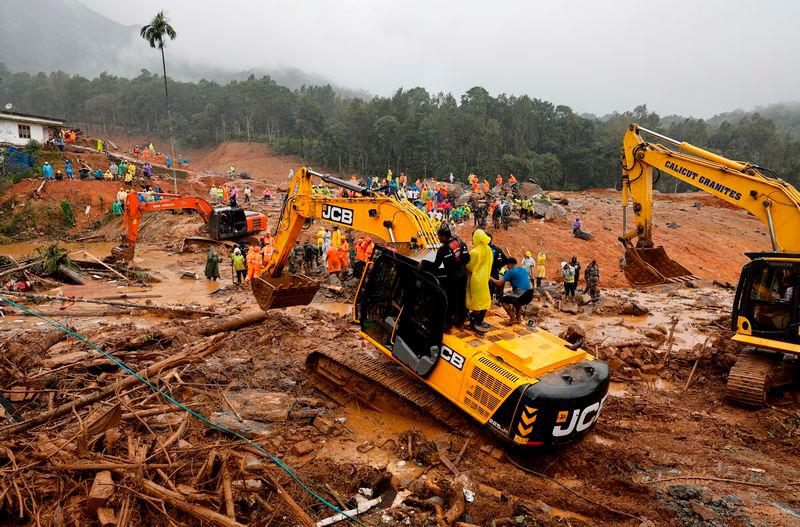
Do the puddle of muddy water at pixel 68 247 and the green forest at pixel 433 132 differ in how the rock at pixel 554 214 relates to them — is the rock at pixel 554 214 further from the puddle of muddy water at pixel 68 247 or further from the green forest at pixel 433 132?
the green forest at pixel 433 132

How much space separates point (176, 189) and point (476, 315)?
106ft

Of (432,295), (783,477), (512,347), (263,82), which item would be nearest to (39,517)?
(432,295)

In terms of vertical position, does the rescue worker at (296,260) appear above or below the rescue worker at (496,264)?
below

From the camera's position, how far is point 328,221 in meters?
8.05

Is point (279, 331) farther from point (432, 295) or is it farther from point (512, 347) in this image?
point (512, 347)

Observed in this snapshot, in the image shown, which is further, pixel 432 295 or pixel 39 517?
pixel 432 295

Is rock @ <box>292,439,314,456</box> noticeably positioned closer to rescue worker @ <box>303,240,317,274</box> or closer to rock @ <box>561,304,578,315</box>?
rock @ <box>561,304,578,315</box>

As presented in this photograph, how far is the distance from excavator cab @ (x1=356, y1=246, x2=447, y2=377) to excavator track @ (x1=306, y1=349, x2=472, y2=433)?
1.50 feet

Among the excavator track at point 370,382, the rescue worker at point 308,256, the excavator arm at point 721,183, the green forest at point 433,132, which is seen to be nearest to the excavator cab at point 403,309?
the excavator track at point 370,382

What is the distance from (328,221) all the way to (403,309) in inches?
88.7

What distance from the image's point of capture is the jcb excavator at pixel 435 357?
552 cm

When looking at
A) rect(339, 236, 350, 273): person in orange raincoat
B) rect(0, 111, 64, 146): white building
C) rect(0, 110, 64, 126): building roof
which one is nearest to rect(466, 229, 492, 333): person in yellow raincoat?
rect(339, 236, 350, 273): person in orange raincoat

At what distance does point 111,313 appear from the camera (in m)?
12.1

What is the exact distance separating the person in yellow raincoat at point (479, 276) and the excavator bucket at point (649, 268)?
22.3 ft
